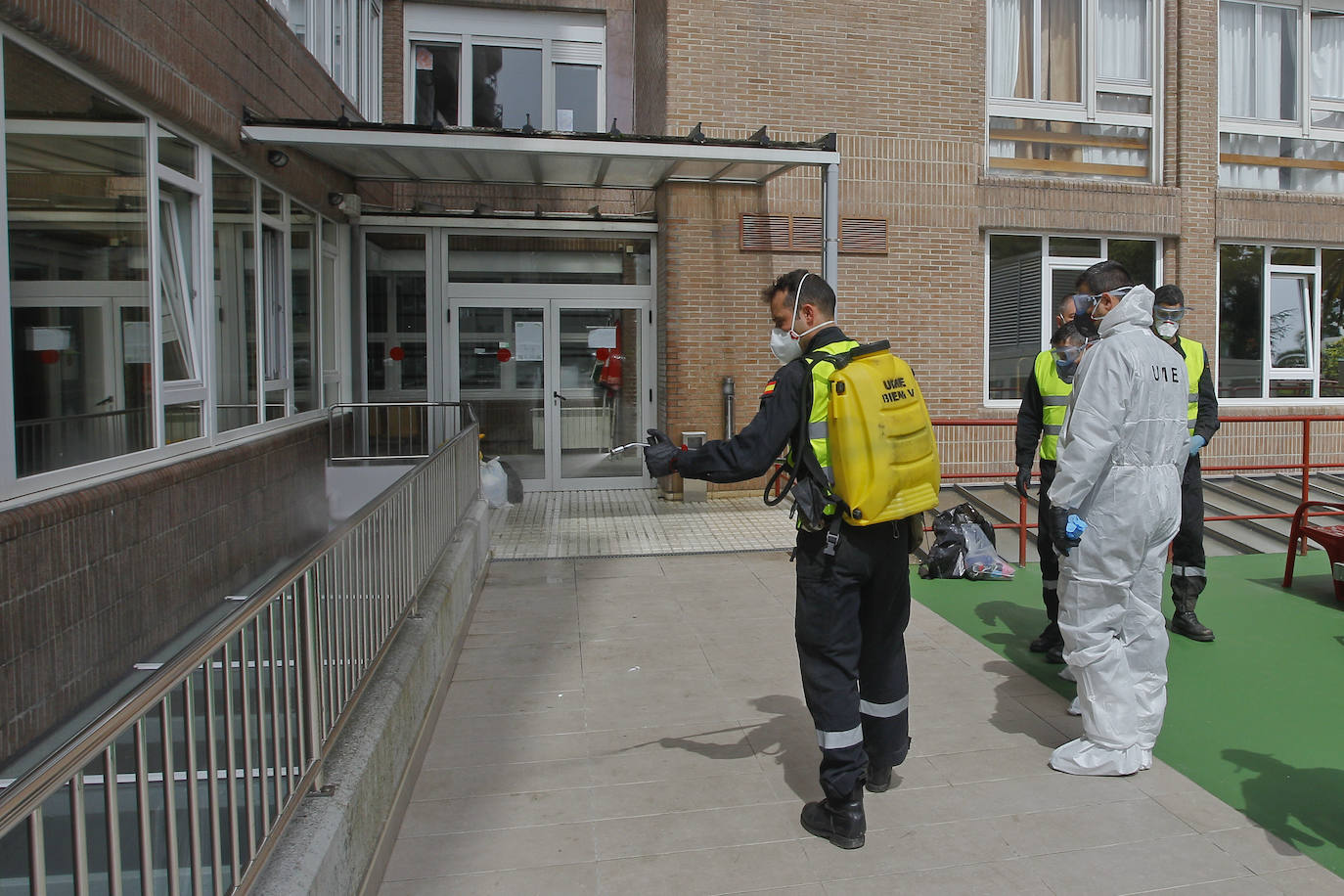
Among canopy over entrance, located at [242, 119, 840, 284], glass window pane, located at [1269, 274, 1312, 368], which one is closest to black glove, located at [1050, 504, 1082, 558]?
canopy over entrance, located at [242, 119, 840, 284]

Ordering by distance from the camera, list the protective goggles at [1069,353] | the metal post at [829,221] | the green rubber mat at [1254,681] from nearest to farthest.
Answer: the green rubber mat at [1254,681] → the protective goggles at [1069,353] → the metal post at [829,221]

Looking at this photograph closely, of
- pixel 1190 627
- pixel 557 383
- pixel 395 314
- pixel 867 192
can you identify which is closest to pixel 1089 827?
pixel 1190 627

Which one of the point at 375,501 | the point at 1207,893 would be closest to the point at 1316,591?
the point at 1207,893

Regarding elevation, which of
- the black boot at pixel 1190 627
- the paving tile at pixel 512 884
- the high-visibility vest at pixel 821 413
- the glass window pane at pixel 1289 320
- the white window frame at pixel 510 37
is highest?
the white window frame at pixel 510 37

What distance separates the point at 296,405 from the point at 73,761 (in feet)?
27.3

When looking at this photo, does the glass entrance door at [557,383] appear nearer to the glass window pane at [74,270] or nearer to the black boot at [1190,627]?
the glass window pane at [74,270]

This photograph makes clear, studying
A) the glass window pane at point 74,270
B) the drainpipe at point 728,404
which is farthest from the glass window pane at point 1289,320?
the glass window pane at point 74,270

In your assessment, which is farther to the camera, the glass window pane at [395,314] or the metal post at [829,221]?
the glass window pane at [395,314]

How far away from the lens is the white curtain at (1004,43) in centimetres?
1188

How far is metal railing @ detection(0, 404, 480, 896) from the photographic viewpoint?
1.73 meters

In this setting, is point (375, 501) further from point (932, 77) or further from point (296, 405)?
point (932, 77)

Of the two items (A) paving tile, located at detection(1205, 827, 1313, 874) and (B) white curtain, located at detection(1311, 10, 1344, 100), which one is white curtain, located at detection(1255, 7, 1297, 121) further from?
(A) paving tile, located at detection(1205, 827, 1313, 874)

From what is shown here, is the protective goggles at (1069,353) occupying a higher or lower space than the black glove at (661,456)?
higher

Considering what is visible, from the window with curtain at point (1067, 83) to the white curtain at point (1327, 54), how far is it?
95.0 inches
